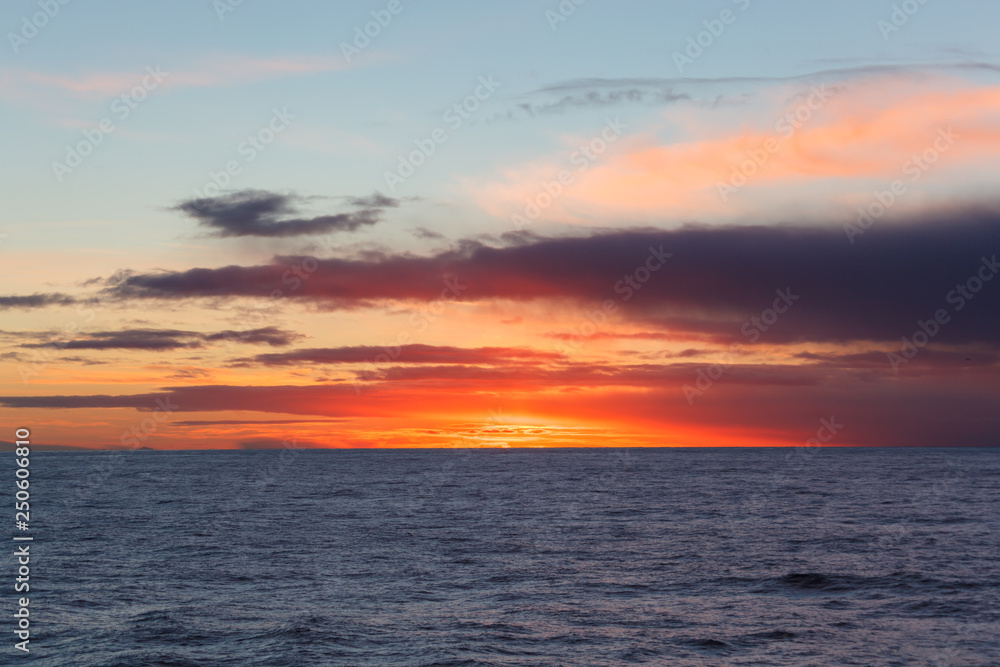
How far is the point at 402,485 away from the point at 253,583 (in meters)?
82.3

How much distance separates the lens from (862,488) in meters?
113

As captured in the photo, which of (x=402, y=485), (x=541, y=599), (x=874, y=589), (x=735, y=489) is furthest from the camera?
(x=402, y=485)

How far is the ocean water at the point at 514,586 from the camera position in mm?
28875

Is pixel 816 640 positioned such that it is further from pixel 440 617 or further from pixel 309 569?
pixel 309 569

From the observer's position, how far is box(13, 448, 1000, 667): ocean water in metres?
28.9

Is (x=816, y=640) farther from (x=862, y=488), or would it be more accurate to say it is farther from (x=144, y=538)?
(x=862, y=488)

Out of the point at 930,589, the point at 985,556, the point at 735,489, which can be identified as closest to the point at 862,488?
the point at 735,489

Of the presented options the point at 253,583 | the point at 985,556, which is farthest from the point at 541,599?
the point at 985,556

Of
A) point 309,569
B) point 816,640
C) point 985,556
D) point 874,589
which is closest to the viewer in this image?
point 816,640

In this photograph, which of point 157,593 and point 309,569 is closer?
point 157,593

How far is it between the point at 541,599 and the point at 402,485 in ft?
288

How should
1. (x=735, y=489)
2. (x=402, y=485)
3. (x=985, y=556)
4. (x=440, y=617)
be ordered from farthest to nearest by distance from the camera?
(x=402, y=485)
(x=735, y=489)
(x=985, y=556)
(x=440, y=617)

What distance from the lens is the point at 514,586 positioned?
4041 centimetres

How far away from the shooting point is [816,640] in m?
30.2
